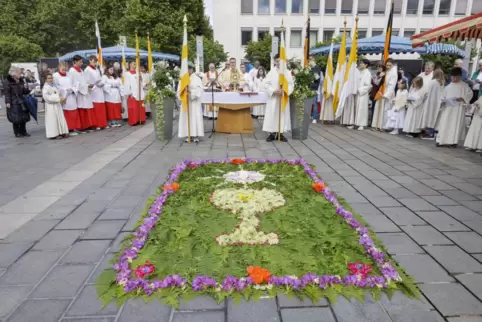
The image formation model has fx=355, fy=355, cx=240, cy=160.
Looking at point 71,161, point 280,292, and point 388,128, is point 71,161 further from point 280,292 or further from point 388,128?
point 388,128

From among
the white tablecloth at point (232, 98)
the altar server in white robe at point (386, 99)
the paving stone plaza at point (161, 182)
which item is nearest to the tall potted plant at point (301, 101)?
the paving stone plaza at point (161, 182)

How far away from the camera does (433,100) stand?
9.17 metres

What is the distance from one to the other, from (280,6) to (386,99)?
109ft

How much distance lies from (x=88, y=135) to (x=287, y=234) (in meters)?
7.89

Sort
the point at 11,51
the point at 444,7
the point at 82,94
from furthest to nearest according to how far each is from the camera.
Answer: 1. the point at 444,7
2. the point at 11,51
3. the point at 82,94

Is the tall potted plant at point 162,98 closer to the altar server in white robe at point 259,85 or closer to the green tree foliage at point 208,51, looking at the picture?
the altar server in white robe at point 259,85

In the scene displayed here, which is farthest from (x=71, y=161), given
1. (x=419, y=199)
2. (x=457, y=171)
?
(x=457, y=171)

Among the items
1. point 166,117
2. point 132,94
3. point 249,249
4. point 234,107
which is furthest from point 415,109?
point 132,94

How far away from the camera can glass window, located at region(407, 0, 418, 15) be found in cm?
3972

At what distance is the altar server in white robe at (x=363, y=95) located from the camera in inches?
426

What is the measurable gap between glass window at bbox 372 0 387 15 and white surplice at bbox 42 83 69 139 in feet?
129

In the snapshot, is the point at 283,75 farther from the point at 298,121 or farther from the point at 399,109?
the point at 399,109

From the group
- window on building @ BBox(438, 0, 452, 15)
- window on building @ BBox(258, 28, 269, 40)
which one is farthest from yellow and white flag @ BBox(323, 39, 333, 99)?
window on building @ BBox(438, 0, 452, 15)

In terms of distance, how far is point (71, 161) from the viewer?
679 cm
